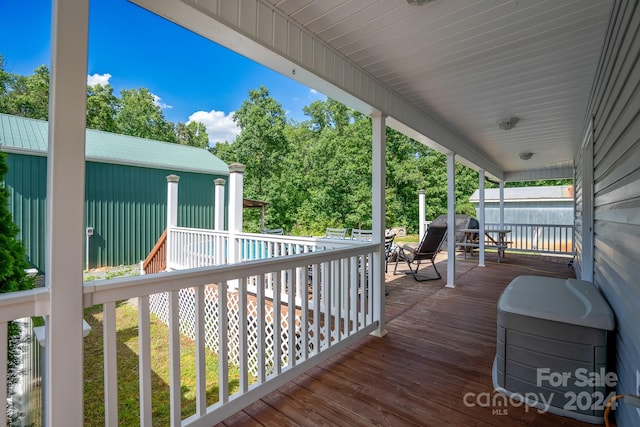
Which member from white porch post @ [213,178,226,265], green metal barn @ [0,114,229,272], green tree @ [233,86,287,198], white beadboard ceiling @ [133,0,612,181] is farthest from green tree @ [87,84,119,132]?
white beadboard ceiling @ [133,0,612,181]

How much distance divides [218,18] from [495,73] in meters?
2.41

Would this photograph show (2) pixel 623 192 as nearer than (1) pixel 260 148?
Yes

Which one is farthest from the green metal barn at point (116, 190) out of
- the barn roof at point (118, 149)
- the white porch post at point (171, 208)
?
the white porch post at point (171, 208)

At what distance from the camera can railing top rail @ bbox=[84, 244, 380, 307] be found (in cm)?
131

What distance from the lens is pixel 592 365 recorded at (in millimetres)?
1798

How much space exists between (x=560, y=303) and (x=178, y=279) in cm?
231

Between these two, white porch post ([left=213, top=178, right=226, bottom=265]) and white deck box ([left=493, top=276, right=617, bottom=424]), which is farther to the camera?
white porch post ([left=213, top=178, right=226, bottom=265])

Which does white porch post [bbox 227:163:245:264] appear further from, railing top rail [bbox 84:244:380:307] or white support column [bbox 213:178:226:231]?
railing top rail [bbox 84:244:380:307]

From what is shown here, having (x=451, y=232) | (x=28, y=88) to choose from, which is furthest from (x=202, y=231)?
(x=451, y=232)

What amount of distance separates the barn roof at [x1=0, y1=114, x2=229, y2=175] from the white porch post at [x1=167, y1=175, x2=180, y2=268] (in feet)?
5.10

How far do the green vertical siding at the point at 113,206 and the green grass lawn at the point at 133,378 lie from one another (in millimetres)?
3294

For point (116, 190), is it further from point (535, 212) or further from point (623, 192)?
point (535, 212)

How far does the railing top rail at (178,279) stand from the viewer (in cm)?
131

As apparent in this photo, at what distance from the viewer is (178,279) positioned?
160 centimetres
